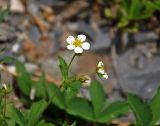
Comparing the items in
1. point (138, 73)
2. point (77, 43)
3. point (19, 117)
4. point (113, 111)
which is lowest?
point (138, 73)

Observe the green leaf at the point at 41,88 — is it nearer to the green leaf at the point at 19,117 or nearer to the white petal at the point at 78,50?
the green leaf at the point at 19,117

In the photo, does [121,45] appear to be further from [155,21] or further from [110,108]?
[110,108]

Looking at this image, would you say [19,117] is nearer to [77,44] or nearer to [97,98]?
[77,44]

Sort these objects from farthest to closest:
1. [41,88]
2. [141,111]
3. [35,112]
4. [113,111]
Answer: [41,88], [113,111], [141,111], [35,112]

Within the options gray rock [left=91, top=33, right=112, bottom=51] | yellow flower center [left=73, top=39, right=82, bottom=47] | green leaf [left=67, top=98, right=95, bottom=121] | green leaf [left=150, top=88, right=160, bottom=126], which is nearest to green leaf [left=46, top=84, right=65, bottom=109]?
green leaf [left=67, top=98, right=95, bottom=121]

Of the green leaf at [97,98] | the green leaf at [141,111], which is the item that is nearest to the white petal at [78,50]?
the green leaf at [141,111]

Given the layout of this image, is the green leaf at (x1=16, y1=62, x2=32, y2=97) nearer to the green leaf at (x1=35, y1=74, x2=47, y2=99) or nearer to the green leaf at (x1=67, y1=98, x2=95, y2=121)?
the green leaf at (x1=35, y1=74, x2=47, y2=99)

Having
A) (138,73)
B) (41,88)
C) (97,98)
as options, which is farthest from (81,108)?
(138,73)
